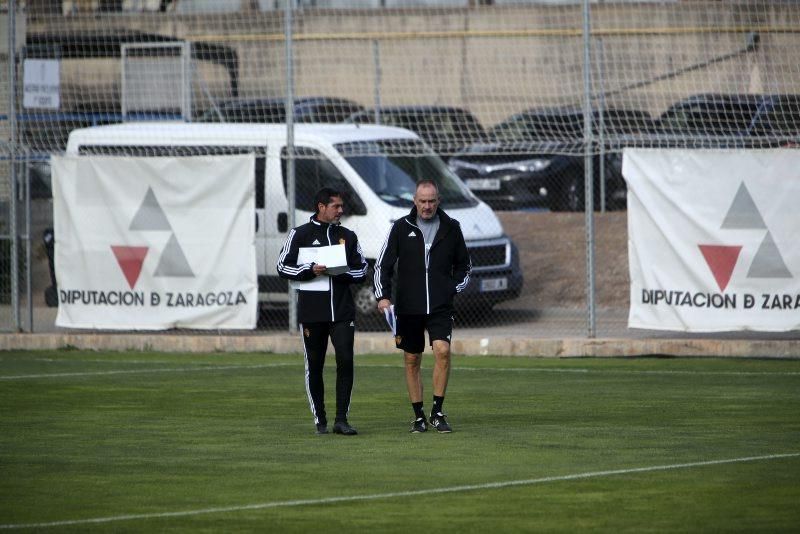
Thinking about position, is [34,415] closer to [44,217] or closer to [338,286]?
[338,286]

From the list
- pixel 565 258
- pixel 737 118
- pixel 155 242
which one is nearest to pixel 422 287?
pixel 155 242

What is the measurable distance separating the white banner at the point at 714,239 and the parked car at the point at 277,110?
31.4 ft

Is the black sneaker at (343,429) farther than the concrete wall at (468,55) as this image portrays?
No

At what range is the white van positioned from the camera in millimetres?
20531

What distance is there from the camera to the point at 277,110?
28.6 metres

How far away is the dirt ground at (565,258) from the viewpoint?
23.4 meters

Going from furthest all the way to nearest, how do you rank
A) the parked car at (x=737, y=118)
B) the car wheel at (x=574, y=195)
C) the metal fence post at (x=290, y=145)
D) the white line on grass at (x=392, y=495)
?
the car wheel at (x=574, y=195) → the parked car at (x=737, y=118) → the metal fence post at (x=290, y=145) → the white line on grass at (x=392, y=495)

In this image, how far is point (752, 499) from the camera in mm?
9281

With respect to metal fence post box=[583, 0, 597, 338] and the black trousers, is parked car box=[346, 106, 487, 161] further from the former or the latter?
the black trousers

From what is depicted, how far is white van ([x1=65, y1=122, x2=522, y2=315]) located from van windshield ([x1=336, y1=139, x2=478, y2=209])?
0.04 feet

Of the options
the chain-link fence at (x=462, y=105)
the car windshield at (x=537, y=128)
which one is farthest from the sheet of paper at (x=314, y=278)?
the car windshield at (x=537, y=128)

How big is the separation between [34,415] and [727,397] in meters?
5.88

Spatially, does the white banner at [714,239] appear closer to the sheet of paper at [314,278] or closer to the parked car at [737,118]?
the parked car at [737,118]

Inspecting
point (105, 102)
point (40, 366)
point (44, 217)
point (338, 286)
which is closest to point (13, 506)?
point (338, 286)
